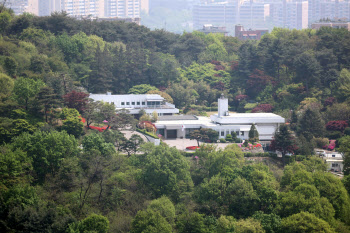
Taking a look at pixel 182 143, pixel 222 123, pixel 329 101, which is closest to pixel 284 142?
pixel 222 123

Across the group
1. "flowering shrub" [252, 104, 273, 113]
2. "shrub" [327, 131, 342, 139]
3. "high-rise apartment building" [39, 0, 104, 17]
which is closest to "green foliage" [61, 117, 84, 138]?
"flowering shrub" [252, 104, 273, 113]

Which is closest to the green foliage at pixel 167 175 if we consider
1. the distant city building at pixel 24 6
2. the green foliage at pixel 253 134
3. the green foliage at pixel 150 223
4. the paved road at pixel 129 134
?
the green foliage at pixel 150 223

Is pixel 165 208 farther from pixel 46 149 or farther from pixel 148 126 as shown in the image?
pixel 148 126

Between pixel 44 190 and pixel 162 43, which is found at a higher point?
pixel 162 43

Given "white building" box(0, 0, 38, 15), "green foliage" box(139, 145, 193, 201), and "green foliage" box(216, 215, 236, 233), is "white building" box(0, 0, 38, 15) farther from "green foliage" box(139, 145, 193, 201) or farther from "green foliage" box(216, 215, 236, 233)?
"green foliage" box(216, 215, 236, 233)

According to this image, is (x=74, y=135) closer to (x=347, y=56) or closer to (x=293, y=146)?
(x=293, y=146)

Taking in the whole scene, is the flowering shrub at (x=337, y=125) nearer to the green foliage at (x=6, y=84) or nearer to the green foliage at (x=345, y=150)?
the green foliage at (x=345, y=150)

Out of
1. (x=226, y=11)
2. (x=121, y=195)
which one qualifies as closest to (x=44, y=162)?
(x=121, y=195)
